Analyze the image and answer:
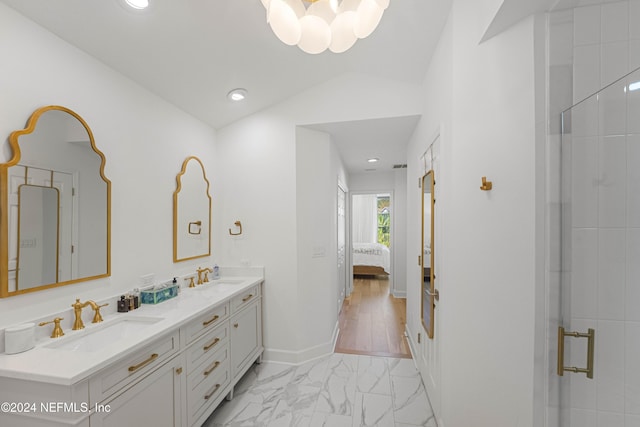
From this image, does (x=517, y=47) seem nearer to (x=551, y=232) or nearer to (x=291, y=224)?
(x=551, y=232)

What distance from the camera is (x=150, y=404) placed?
1383mm

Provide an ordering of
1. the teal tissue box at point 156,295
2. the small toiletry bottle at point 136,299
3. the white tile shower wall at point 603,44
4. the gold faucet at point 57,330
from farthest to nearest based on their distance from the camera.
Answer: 1. the teal tissue box at point 156,295
2. the small toiletry bottle at point 136,299
3. the gold faucet at point 57,330
4. the white tile shower wall at point 603,44

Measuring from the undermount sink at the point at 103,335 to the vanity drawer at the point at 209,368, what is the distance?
0.43 metres

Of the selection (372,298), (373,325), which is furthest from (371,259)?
(373,325)

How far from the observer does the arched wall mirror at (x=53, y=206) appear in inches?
49.5

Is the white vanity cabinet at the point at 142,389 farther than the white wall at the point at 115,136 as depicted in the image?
No

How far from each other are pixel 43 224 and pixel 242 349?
5.52 feet

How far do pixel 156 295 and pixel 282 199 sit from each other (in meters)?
1.38

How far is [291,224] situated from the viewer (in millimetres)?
2744

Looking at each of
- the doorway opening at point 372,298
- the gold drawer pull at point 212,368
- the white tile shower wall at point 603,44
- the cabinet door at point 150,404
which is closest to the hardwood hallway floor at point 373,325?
the doorway opening at point 372,298

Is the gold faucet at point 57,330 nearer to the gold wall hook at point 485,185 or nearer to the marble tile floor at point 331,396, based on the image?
the marble tile floor at point 331,396

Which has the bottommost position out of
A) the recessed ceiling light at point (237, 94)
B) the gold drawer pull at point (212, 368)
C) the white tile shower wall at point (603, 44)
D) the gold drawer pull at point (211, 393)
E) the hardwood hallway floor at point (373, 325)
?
the hardwood hallway floor at point (373, 325)

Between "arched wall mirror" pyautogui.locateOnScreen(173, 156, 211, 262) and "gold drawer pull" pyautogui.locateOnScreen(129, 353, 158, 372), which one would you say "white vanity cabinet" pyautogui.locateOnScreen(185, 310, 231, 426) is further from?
"arched wall mirror" pyautogui.locateOnScreen(173, 156, 211, 262)

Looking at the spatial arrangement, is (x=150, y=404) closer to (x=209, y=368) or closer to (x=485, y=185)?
(x=209, y=368)
